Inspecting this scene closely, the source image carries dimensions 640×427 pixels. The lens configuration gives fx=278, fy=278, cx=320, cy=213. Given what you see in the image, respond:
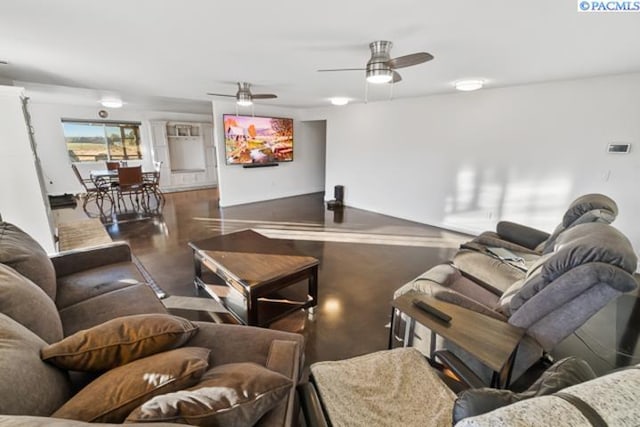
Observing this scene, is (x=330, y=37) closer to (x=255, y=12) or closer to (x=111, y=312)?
(x=255, y=12)

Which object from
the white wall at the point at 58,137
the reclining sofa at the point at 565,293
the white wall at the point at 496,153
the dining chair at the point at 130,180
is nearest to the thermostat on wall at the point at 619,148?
the white wall at the point at 496,153

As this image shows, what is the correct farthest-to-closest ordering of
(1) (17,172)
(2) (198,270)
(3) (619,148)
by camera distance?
1. (3) (619,148)
2. (1) (17,172)
3. (2) (198,270)

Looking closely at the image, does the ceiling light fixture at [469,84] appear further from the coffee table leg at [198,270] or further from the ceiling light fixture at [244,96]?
the coffee table leg at [198,270]

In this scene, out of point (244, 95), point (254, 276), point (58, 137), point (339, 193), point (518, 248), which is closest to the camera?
point (254, 276)

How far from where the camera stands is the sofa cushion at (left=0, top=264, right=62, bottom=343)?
116 centimetres

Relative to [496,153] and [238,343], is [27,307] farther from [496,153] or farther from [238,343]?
[496,153]

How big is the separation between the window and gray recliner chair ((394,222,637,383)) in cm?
922

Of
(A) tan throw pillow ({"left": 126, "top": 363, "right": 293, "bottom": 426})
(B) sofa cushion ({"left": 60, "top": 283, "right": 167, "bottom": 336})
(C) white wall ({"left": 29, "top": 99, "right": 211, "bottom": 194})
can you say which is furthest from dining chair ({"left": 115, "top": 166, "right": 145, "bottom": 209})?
(A) tan throw pillow ({"left": 126, "top": 363, "right": 293, "bottom": 426})

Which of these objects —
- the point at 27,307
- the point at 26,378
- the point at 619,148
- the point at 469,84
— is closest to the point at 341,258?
the point at 469,84

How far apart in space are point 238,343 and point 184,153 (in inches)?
352

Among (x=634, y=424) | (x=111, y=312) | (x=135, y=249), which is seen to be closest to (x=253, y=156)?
(x=135, y=249)

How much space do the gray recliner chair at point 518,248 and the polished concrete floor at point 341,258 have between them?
2.19 feet

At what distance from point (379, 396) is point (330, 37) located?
7.62ft

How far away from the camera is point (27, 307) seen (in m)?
1.22
